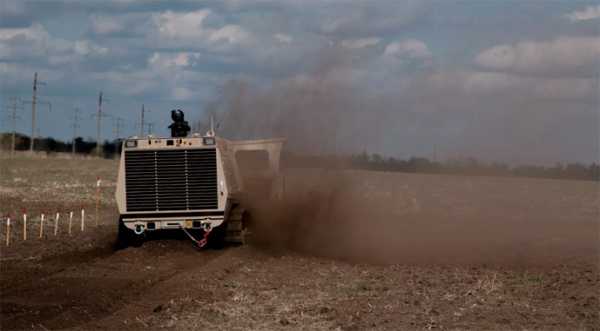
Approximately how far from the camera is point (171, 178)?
2394 centimetres

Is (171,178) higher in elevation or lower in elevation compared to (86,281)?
higher

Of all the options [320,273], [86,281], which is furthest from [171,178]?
[86,281]

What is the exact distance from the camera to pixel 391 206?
4703 centimetres

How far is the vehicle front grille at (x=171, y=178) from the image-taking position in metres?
24.0

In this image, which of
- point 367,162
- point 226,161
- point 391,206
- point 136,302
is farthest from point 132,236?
point 391,206

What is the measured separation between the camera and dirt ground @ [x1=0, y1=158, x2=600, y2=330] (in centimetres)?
1407

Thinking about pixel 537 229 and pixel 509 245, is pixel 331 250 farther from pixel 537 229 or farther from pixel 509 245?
pixel 537 229

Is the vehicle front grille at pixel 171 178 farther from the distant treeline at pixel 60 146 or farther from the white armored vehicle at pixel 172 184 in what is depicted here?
the distant treeline at pixel 60 146

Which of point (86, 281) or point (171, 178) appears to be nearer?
point (86, 281)

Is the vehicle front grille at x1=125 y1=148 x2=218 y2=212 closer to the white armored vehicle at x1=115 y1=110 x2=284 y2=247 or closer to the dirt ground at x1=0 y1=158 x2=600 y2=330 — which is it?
the white armored vehicle at x1=115 y1=110 x2=284 y2=247

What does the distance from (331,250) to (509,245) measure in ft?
20.1

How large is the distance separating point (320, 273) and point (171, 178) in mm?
5791

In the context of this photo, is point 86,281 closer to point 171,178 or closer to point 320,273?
point 320,273

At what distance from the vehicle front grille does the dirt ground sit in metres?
1.43
